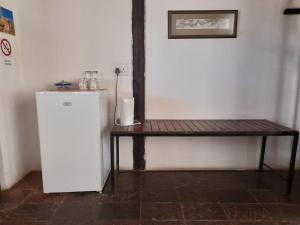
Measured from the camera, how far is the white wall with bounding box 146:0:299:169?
2.28m

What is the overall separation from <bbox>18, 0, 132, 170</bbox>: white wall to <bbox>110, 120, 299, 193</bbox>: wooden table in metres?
0.62

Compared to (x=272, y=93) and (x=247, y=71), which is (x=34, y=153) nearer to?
(x=247, y=71)

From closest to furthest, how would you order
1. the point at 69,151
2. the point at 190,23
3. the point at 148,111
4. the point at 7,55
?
1. the point at 69,151
2. the point at 7,55
3. the point at 190,23
4. the point at 148,111

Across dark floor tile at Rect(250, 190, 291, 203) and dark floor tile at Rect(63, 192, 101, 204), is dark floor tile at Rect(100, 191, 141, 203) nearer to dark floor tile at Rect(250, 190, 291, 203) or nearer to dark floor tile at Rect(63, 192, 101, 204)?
dark floor tile at Rect(63, 192, 101, 204)

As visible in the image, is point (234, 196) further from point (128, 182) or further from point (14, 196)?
point (14, 196)

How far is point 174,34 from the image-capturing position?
90.4 inches

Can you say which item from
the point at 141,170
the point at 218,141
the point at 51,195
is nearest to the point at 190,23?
the point at 218,141

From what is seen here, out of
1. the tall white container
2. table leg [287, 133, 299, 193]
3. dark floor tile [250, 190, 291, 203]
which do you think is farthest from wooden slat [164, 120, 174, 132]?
table leg [287, 133, 299, 193]

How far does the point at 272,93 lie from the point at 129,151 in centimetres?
182

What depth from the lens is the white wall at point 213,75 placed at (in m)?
2.28

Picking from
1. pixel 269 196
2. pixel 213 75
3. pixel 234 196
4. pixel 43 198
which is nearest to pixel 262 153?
pixel 269 196

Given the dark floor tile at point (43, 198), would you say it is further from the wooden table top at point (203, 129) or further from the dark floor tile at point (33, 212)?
the wooden table top at point (203, 129)

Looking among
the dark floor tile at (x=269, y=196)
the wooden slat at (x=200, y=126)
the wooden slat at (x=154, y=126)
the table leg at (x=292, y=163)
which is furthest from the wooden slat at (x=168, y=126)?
the table leg at (x=292, y=163)

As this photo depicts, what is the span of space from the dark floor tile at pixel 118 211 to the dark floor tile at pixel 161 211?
2.6 inches
